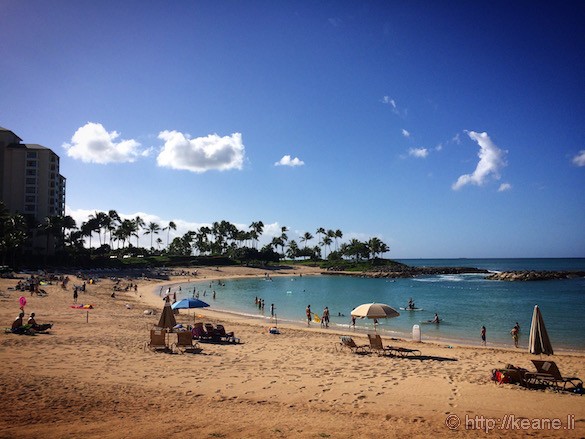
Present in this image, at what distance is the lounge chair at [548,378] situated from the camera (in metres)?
11.7

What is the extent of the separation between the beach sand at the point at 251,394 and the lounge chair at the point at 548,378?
554 millimetres

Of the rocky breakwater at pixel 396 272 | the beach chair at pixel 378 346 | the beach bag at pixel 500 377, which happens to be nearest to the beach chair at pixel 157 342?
the beach chair at pixel 378 346

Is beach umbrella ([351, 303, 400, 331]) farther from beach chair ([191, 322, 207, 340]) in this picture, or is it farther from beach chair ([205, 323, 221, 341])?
beach chair ([191, 322, 207, 340])

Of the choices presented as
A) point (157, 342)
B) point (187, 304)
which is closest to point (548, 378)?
point (157, 342)

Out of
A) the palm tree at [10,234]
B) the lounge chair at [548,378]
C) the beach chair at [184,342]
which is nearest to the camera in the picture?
the lounge chair at [548,378]

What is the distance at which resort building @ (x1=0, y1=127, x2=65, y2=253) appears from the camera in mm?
88688

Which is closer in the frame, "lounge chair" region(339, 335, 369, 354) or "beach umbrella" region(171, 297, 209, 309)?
"lounge chair" region(339, 335, 369, 354)

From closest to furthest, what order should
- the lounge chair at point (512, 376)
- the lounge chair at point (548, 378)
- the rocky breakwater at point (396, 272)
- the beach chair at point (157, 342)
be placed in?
1. the lounge chair at point (548, 378)
2. the lounge chair at point (512, 376)
3. the beach chair at point (157, 342)
4. the rocky breakwater at point (396, 272)

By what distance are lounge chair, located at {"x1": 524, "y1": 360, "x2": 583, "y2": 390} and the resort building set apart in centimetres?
10049

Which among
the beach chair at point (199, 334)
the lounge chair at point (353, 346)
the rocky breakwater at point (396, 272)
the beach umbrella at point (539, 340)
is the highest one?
the beach umbrella at point (539, 340)

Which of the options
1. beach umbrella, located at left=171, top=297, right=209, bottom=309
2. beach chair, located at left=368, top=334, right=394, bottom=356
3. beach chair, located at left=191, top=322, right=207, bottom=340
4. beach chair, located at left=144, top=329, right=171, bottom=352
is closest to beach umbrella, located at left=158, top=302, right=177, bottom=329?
beach chair, located at left=144, top=329, right=171, bottom=352

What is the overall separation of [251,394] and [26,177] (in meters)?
103

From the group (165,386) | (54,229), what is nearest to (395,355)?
(165,386)

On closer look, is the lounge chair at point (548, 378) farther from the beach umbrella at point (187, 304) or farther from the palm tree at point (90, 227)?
the palm tree at point (90, 227)
